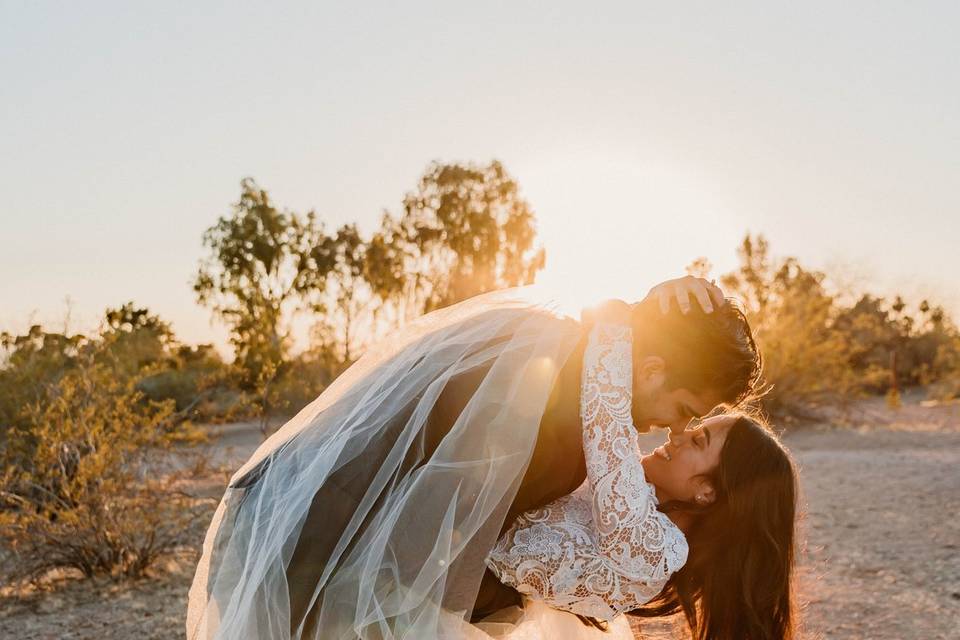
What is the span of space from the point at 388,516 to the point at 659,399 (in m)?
0.85

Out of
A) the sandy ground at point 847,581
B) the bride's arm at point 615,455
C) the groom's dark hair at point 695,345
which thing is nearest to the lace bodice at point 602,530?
the bride's arm at point 615,455

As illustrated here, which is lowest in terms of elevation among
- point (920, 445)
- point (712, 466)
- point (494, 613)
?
point (920, 445)

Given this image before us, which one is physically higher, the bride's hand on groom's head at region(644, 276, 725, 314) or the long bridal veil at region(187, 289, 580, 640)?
the bride's hand on groom's head at region(644, 276, 725, 314)

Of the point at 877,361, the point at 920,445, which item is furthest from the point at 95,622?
the point at 877,361

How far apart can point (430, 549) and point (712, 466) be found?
3.53 ft

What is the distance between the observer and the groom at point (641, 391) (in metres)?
2.42

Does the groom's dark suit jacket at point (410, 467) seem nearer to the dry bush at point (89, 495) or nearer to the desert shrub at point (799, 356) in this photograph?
the dry bush at point (89, 495)

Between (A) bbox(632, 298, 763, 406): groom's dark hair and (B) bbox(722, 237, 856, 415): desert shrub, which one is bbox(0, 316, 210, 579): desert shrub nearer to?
(A) bbox(632, 298, 763, 406): groom's dark hair

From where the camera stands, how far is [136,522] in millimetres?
5824

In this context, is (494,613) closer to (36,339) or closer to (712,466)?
(712,466)

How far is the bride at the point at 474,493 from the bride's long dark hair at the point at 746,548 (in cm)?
1

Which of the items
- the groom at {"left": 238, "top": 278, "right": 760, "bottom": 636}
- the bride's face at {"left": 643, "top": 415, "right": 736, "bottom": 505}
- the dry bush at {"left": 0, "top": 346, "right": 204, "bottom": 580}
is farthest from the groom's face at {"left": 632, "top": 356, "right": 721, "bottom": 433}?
the dry bush at {"left": 0, "top": 346, "right": 204, "bottom": 580}

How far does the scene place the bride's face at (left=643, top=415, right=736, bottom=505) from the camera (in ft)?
9.65

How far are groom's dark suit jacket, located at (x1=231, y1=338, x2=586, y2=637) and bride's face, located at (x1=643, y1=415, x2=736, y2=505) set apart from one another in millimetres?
416
